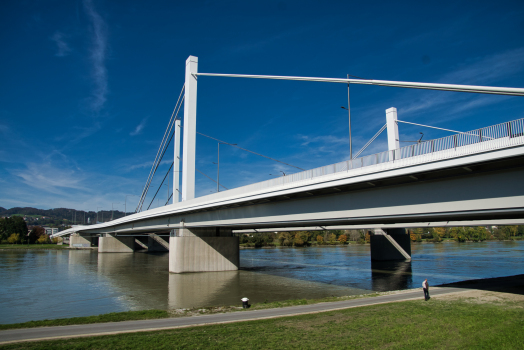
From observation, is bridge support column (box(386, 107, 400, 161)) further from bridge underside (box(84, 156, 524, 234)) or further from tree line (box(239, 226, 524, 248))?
tree line (box(239, 226, 524, 248))

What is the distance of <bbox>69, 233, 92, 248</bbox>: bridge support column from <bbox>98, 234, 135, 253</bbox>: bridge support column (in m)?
20.6

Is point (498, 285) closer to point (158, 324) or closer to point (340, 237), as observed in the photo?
point (158, 324)

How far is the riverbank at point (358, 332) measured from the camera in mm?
9195

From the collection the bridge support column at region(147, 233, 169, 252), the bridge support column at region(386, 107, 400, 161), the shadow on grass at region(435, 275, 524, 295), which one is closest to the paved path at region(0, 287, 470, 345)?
the shadow on grass at region(435, 275, 524, 295)

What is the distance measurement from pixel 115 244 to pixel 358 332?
3134 inches

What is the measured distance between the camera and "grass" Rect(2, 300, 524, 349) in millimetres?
9125

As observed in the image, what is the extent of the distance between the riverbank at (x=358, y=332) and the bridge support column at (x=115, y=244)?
73.7 metres

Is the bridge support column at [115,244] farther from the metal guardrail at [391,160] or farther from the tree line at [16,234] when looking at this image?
the metal guardrail at [391,160]

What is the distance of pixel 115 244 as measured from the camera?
8038 cm

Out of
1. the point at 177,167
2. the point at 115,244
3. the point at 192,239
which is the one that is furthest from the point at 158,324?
the point at 115,244

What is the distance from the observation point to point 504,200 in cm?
1216

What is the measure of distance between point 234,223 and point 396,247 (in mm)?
27687

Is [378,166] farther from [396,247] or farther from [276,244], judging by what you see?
[276,244]

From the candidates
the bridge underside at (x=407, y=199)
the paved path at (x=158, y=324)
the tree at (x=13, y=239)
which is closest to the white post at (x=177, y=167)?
the bridge underside at (x=407, y=199)
